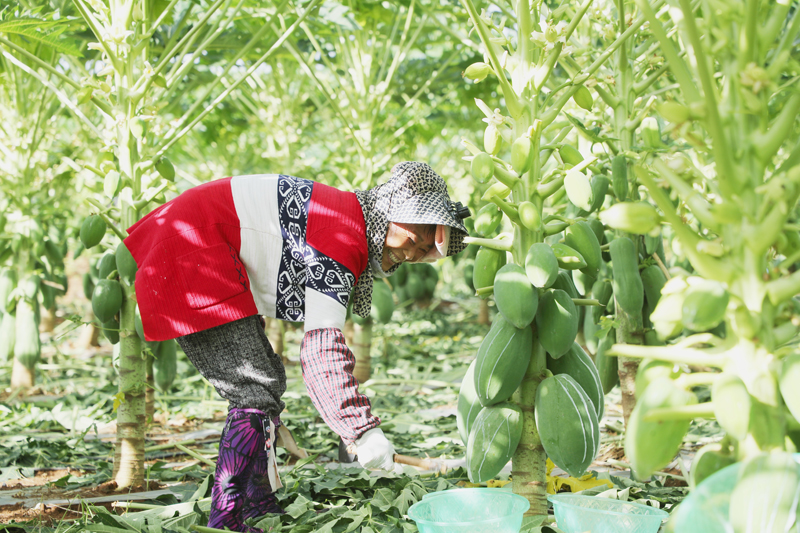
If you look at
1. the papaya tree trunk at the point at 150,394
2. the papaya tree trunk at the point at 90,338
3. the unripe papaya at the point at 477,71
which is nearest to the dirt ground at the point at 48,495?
the papaya tree trunk at the point at 150,394

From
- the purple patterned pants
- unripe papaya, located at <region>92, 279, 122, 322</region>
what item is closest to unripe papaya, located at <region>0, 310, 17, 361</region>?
unripe papaya, located at <region>92, 279, 122, 322</region>

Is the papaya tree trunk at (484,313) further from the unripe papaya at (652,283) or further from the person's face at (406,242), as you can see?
the person's face at (406,242)

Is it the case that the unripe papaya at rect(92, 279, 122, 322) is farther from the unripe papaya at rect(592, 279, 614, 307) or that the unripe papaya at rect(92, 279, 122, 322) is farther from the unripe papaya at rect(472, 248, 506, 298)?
the unripe papaya at rect(592, 279, 614, 307)

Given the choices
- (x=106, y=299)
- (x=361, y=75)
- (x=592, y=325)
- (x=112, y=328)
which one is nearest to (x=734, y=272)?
(x=592, y=325)

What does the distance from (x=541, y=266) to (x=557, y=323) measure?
0.17m

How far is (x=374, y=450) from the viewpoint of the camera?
1623mm

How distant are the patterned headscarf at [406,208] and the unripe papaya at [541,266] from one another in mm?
425

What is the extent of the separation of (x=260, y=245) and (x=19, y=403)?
2.66m

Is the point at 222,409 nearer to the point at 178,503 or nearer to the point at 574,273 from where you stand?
the point at 178,503

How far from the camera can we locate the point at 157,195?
8.32 feet

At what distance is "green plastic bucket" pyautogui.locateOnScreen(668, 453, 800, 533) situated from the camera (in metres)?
0.91

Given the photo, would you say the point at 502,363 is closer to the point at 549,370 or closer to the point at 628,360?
the point at 549,370

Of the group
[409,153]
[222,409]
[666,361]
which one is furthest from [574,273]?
[409,153]

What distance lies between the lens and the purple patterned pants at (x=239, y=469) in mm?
1880
